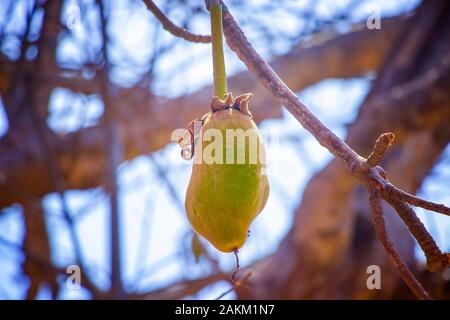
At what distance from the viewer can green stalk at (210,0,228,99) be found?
69 centimetres

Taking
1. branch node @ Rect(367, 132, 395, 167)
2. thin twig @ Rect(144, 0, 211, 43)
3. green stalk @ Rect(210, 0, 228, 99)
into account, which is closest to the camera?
branch node @ Rect(367, 132, 395, 167)

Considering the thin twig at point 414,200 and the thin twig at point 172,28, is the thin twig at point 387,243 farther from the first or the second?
the thin twig at point 172,28

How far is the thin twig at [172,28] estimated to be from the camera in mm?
867

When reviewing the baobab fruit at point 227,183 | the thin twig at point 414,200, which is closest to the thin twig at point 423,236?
the thin twig at point 414,200

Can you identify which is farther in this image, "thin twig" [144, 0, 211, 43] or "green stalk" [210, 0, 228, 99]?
"thin twig" [144, 0, 211, 43]

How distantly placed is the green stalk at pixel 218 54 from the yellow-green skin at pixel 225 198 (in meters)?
0.08

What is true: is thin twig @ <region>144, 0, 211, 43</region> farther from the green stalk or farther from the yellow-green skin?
the yellow-green skin

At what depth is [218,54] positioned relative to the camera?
0.70 metres

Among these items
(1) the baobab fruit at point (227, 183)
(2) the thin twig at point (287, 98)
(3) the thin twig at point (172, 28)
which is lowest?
(1) the baobab fruit at point (227, 183)

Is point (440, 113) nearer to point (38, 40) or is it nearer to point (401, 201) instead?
point (38, 40)

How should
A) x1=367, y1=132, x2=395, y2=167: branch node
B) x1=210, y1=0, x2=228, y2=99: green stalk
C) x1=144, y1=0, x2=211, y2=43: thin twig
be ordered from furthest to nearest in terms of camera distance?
1. x1=144, y1=0, x2=211, y2=43: thin twig
2. x1=210, y1=0, x2=228, y2=99: green stalk
3. x1=367, y1=132, x2=395, y2=167: branch node

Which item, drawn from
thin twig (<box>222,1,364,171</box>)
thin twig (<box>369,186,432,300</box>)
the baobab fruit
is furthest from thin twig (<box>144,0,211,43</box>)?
thin twig (<box>369,186,432,300</box>)

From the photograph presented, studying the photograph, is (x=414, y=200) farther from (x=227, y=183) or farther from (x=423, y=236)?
(x=227, y=183)

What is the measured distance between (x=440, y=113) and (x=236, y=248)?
1.49m
